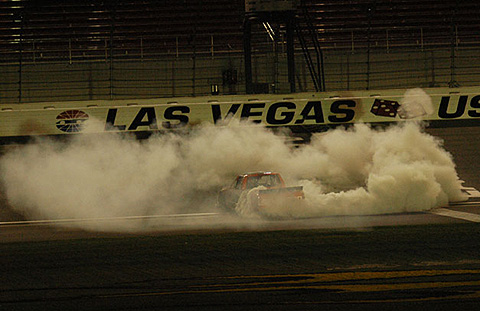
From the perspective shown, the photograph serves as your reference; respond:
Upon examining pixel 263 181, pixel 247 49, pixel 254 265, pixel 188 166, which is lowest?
pixel 254 265

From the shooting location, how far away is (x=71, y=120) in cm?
1880

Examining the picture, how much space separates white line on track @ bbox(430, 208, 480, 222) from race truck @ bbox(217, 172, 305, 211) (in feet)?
9.77

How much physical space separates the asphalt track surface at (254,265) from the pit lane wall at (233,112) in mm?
5282

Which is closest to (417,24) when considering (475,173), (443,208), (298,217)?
(475,173)

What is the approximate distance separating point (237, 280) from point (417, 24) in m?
18.8

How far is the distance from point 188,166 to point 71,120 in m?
4.11

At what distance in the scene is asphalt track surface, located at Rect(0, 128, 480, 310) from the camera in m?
7.25

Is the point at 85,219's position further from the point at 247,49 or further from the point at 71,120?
the point at 247,49

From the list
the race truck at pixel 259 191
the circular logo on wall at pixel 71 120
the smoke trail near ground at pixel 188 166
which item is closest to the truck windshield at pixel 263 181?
the race truck at pixel 259 191

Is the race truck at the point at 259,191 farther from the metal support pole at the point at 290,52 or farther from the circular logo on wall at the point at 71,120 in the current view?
the metal support pole at the point at 290,52

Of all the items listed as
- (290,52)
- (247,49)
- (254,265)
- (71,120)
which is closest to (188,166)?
(71,120)

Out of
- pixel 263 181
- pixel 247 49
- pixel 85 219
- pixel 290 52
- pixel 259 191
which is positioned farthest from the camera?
pixel 247 49

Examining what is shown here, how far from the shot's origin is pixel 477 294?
7180mm

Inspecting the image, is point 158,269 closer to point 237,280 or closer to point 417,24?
point 237,280
